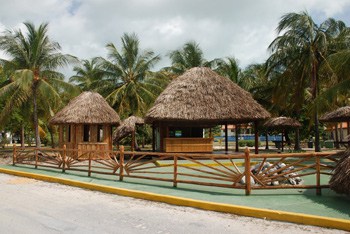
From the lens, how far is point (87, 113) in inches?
733

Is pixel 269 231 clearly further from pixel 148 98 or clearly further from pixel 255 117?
pixel 148 98

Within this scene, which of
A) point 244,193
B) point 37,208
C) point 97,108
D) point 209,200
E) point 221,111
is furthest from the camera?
point 97,108

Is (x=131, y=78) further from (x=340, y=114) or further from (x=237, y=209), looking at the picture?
(x=237, y=209)

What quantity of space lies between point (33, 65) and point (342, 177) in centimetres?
1988

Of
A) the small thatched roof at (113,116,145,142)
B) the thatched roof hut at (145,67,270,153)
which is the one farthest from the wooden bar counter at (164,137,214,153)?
the small thatched roof at (113,116,145,142)

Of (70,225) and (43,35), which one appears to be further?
(43,35)

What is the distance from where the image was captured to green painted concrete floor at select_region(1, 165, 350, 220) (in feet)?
22.3

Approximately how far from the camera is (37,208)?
7.34 m

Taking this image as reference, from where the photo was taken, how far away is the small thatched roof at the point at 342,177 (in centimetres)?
692

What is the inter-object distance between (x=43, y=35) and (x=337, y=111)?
19431 mm

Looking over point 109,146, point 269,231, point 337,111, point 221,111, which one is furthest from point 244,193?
point 337,111

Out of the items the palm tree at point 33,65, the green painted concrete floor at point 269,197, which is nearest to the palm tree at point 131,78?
the palm tree at point 33,65

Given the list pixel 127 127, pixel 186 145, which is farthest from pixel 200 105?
pixel 127 127

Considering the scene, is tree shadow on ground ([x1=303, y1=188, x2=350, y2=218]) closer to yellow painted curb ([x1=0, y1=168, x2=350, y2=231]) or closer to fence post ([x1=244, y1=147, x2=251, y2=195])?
yellow painted curb ([x1=0, y1=168, x2=350, y2=231])
